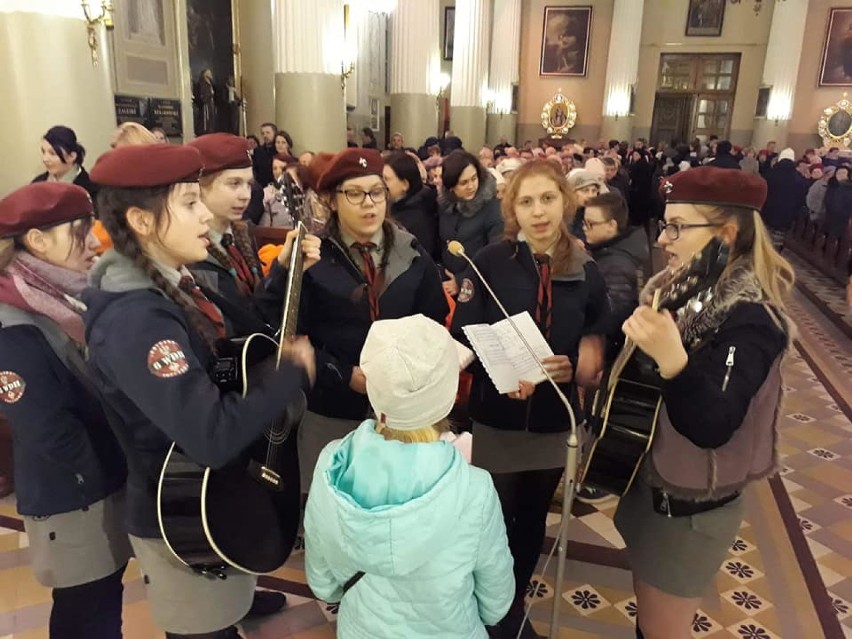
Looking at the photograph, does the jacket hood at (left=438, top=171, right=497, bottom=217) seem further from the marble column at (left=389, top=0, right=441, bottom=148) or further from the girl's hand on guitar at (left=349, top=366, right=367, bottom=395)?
the marble column at (left=389, top=0, right=441, bottom=148)

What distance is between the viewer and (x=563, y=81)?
2377 centimetres

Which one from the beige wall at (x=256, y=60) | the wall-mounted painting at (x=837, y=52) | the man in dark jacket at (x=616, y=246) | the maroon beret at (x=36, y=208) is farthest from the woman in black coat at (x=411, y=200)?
the wall-mounted painting at (x=837, y=52)

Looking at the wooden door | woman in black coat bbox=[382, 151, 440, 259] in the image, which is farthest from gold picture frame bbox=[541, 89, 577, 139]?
woman in black coat bbox=[382, 151, 440, 259]

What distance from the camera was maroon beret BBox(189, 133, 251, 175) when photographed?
8.14ft

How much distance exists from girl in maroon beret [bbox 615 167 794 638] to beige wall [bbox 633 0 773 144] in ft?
77.5

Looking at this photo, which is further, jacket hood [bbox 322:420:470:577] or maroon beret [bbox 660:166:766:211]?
maroon beret [bbox 660:166:766:211]

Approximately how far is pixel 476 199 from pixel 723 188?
2809mm

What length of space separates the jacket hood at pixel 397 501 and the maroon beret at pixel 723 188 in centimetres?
98

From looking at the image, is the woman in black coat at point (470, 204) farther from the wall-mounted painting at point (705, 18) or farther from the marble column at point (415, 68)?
the wall-mounted painting at point (705, 18)

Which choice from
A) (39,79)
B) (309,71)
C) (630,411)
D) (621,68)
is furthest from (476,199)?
(621,68)

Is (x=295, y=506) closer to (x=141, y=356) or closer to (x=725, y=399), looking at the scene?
(x=141, y=356)

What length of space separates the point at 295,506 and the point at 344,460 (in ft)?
1.83

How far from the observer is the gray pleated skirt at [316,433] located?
101 inches

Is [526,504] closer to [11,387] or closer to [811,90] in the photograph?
[11,387]
